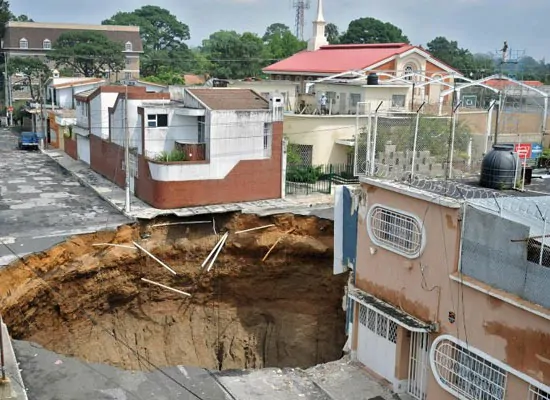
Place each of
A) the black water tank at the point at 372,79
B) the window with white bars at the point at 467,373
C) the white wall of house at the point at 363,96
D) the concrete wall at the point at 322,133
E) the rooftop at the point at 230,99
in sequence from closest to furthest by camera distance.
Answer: the window with white bars at the point at 467,373
the rooftop at the point at 230,99
the black water tank at the point at 372,79
the concrete wall at the point at 322,133
the white wall of house at the point at 363,96

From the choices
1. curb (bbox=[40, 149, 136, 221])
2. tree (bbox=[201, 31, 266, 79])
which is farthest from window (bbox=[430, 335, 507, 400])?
tree (bbox=[201, 31, 266, 79])

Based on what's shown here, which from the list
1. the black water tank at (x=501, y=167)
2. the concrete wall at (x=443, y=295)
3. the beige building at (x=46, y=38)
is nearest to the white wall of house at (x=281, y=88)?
the concrete wall at (x=443, y=295)

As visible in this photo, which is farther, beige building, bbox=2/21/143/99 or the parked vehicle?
beige building, bbox=2/21/143/99

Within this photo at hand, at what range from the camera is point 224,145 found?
23.3m

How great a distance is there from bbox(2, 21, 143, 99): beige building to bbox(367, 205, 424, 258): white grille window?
59.2 m

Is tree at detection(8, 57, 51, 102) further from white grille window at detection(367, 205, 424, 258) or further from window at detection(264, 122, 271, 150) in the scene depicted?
white grille window at detection(367, 205, 424, 258)

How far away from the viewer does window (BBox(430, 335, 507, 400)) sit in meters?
10.4

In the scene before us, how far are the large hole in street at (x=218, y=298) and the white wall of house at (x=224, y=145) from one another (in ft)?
6.66

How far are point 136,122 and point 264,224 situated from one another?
8.28 meters

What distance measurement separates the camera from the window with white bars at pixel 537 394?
9.39 meters

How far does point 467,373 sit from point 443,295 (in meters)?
1.45

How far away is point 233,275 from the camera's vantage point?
2191 cm

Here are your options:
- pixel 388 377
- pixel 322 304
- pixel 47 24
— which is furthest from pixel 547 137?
pixel 47 24

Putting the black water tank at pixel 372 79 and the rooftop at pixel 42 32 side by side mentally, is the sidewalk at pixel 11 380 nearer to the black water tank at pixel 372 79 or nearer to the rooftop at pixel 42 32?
the black water tank at pixel 372 79
